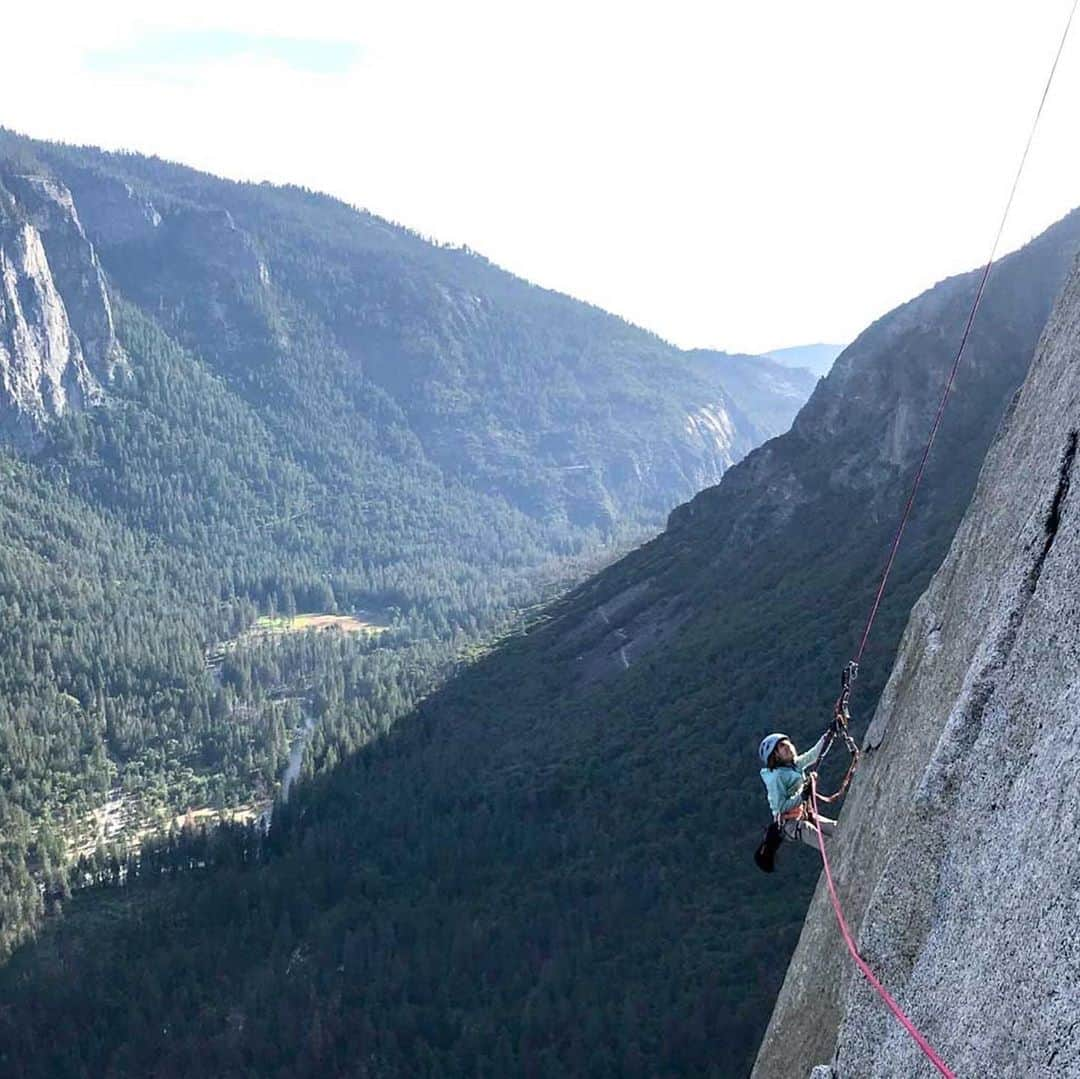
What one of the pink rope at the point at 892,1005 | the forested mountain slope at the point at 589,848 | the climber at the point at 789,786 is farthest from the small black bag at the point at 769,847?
the forested mountain slope at the point at 589,848

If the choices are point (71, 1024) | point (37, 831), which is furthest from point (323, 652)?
point (71, 1024)

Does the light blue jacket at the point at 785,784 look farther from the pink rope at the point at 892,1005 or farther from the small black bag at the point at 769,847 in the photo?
the pink rope at the point at 892,1005

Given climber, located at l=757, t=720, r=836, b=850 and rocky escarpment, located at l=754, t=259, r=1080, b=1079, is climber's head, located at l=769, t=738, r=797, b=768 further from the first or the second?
rocky escarpment, located at l=754, t=259, r=1080, b=1079

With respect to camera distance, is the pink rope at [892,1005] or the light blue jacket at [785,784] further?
the light blue jacket at [785,784]

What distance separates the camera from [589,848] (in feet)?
228

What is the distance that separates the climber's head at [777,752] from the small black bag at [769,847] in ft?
2.76

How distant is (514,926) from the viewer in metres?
63.7

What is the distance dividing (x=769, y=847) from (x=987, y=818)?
6508 millimetres

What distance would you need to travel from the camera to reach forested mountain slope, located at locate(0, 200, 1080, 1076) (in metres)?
53.6

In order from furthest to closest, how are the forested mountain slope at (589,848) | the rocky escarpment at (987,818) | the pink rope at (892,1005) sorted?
the forested mountain slope at (589,848), the pink rope at (892,1005), the rocky escarpment at (987,818)

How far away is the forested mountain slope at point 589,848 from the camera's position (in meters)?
53.6

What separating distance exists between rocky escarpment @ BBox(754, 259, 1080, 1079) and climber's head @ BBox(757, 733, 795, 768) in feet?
4.76

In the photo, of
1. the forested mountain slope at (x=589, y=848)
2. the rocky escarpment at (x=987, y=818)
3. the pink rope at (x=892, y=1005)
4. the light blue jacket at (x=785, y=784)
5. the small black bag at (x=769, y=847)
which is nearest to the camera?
the rocky escarpment at (x=987, y=818)

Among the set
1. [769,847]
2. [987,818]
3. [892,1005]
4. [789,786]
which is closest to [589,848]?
[769,847]
